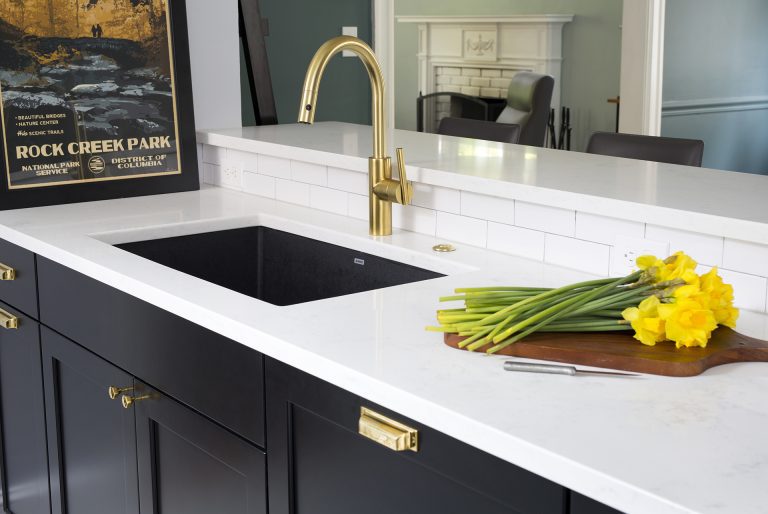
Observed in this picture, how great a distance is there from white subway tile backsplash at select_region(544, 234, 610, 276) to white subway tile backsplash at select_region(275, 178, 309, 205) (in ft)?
2.67

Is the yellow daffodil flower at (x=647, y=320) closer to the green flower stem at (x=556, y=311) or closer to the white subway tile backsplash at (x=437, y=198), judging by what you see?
the green flower stem at (x=556, y=311)

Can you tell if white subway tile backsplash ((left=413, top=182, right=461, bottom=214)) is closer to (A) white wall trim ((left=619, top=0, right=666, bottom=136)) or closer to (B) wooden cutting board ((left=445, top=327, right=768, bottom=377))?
(B) wooden cutting board ((left=445, top=327, right=768, bottom=377))

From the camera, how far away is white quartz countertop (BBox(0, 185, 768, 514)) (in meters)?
1.04

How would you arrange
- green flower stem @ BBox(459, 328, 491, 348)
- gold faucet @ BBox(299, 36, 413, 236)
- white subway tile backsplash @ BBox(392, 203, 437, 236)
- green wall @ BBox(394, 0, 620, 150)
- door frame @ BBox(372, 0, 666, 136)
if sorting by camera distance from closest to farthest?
green flower stem @ BBox(459, 328, 491, 348) < gold faucet @ BBox(299, 36, 413, 236) < white subway tile backsplash @ BBox(392, 203, 437, 236) < door frame @ BBox(372, 0, 666, 136) < green wall @ BBox(394, 0, 620, 150)

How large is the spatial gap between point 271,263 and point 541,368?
1.24 m

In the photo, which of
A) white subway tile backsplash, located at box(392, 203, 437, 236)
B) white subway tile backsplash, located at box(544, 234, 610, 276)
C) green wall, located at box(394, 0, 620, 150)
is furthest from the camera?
green wall, located at box(394, 0, 620, 150)

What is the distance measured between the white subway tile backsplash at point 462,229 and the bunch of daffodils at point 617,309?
0.58 meters

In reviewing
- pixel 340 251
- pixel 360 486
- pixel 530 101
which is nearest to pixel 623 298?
pixel 360 486

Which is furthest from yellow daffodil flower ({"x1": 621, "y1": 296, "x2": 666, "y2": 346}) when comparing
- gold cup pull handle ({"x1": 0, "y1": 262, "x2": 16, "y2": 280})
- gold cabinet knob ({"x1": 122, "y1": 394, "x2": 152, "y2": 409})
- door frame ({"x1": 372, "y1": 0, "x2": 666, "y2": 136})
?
door frame ({"x1": 372, "y1": 0, "x2": 666, "y2": 136})

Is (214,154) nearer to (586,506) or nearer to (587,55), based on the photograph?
(586,506)

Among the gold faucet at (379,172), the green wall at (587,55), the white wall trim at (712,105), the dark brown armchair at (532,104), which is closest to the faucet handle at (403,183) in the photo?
the gold faucet at (379,172)

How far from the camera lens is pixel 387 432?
1.34 m

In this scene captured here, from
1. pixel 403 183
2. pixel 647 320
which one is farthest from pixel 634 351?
pixel 403 183

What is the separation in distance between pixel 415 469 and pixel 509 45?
6900 millimetres
